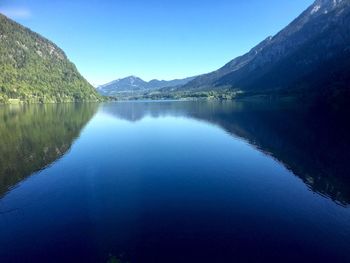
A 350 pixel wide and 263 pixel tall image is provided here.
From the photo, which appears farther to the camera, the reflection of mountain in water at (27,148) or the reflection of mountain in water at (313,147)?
the reflection of mountain in water at (27,148)

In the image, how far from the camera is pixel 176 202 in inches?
1790

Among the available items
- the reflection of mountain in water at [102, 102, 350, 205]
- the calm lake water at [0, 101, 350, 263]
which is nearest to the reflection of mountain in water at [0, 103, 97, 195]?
the calm lake water at [0, 101, 350, 263]

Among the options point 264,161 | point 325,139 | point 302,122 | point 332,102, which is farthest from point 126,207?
point 332,102

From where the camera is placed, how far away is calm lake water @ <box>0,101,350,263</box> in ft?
107

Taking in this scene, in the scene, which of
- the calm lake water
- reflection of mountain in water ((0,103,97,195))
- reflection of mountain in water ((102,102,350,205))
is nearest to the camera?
the calm lake water

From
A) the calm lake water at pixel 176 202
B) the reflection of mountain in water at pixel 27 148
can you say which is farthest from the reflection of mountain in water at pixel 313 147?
the reflection of mountain in water at pixel 27 148

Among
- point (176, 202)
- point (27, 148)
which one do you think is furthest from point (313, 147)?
point (27, 148)

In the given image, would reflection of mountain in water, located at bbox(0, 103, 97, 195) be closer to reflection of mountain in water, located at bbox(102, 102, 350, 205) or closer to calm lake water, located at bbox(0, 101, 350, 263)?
calm lake water, located at bbox(0, 101, 350, 263)

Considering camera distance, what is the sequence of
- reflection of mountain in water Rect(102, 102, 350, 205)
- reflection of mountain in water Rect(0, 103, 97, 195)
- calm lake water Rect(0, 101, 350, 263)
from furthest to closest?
reflection of mountain in water Rect(0, 103, 97, 195)
reflection of mountain in water Rect(102, 102, 350, 205)
calm lake water Rect(0, 101, 350, 263)

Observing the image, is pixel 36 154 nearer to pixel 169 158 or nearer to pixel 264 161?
pixel 169 158

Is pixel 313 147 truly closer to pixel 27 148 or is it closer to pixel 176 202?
pixel 176 202

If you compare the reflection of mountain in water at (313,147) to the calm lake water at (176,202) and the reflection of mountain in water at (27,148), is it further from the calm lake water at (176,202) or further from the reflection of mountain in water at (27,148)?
the reflection of mountain in water at (27,148)

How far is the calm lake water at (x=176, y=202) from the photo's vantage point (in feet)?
107

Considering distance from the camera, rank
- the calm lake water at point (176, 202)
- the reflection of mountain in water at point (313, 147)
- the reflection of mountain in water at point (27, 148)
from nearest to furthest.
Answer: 1. the calm lake water at point (176, 202)
2. the reflection of mountain in water at point (313, 147)
3. the reflection of mountain in water at point (27, 148)
